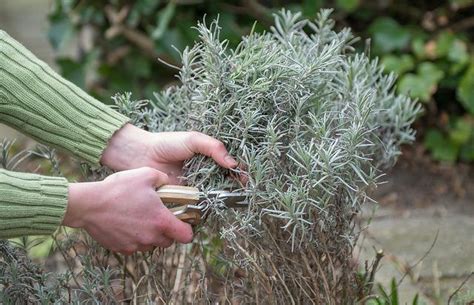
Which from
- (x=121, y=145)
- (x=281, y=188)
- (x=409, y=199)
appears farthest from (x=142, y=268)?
(x=409, y=199)

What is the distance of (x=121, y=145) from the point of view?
5.79 feet

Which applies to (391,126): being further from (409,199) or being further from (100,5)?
(100,5)

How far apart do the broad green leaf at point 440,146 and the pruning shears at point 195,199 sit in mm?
2229

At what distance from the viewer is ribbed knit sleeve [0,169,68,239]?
1559 millimetres

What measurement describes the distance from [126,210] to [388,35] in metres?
2.36

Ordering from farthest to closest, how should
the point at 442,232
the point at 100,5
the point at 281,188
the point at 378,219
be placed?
the point at 100,5, the point at 378,219, the point at 442,232, the point at 281,188

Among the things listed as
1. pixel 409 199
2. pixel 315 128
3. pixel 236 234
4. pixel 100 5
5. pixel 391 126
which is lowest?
pixel 236 234

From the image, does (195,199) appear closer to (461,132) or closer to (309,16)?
(309,16)

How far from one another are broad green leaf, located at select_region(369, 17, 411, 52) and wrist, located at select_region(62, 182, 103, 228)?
2.31 meters

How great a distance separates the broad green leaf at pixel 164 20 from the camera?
3654 mm

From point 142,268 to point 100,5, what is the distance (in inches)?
94.1

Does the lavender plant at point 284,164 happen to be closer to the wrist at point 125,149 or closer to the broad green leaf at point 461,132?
the wrist at point 125,149

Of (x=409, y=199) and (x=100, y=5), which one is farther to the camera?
(x=100, y=5)

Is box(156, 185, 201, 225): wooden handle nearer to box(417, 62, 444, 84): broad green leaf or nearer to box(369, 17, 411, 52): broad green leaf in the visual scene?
box(417, 62, 444, 84): broad green leaf
